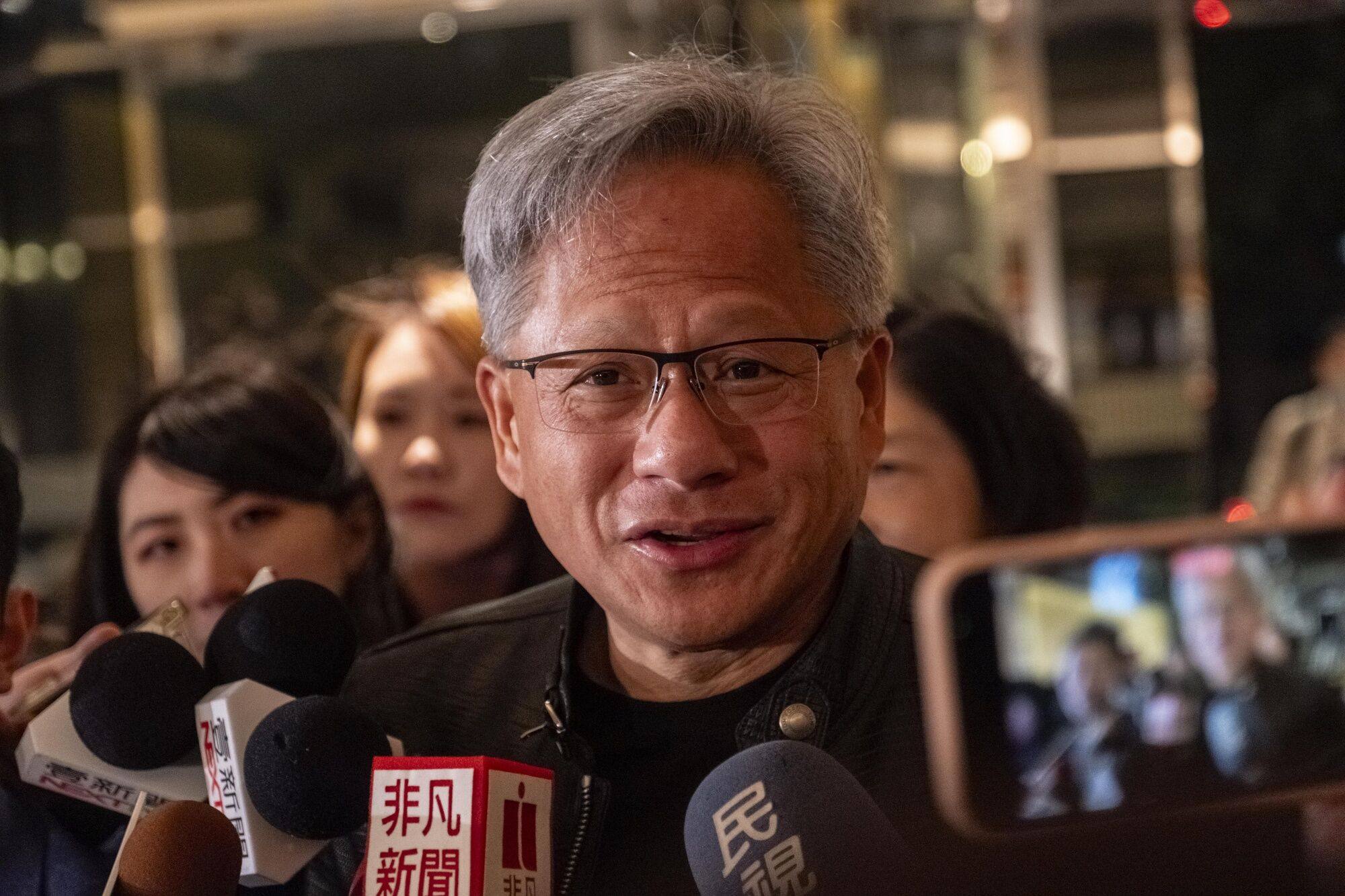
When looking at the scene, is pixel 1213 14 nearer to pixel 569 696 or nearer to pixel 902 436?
pixel 902 436

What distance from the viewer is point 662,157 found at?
3.59 ft

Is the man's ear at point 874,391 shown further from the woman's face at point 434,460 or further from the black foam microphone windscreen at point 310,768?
the woman's face at point 434,460

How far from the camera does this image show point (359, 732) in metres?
1.04

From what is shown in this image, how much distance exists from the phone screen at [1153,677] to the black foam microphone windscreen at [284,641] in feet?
2.07

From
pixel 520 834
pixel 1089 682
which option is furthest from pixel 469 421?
pixel 1089 682

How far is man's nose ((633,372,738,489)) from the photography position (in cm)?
103

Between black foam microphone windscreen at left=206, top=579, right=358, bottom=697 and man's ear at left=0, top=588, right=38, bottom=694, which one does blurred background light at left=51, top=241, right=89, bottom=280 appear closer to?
man's ear at left=0, top=588, right=38, bottom=694

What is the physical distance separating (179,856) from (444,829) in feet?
0.53

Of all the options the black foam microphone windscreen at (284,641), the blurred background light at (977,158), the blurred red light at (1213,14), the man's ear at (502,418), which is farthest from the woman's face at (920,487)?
the blurred background light at (977,158)

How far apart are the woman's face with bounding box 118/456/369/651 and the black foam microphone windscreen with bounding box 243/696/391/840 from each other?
22.1 inches

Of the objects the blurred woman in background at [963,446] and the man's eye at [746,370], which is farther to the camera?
the blurred woman in background at [963,446]

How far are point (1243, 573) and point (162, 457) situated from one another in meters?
1.28

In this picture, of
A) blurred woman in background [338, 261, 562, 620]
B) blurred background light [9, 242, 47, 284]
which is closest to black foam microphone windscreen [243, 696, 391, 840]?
blurred woman in background [338, 261, 562, 620]

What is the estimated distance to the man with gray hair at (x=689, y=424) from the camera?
1.06m
